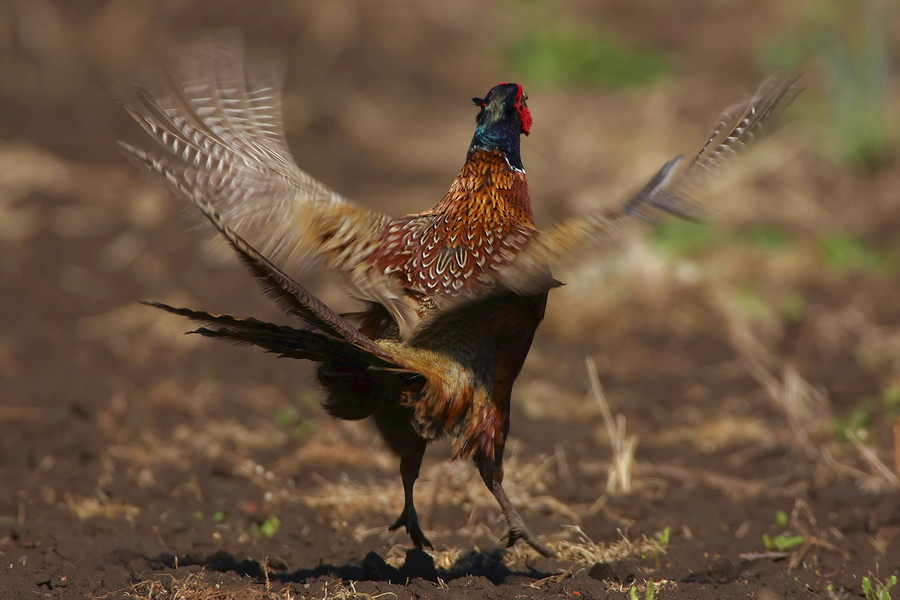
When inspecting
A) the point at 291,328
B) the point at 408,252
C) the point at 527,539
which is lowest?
the point at 527,539

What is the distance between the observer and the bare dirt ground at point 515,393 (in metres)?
3.63

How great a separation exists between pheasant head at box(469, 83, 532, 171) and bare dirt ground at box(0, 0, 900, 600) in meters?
1.11

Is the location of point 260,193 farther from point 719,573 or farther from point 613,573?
point 719,573

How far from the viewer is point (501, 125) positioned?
347cm

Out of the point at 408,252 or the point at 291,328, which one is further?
the point at 408,252

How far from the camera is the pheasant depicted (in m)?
2.85

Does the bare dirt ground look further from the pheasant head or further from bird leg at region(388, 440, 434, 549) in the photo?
the pheasant head

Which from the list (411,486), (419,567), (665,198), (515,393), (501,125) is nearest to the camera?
(665,198)

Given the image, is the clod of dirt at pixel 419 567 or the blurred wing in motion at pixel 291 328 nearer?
the blurred wing in motion at pixel 291 328

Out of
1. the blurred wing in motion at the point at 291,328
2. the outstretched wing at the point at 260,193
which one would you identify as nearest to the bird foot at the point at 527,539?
the blurred wing in motion at the point at 291,328

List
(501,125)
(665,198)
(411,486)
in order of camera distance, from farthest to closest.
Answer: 1. (411,486)
2. (501,125)
3. (665,198)

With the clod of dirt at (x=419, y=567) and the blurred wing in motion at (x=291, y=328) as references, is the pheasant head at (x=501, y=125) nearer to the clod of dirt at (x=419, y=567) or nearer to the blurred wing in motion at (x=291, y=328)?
the blurred wing in motion at (x=291, y=328)

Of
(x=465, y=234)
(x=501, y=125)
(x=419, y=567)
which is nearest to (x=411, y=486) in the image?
(x=419, y=567)

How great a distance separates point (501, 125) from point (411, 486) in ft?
4.57
